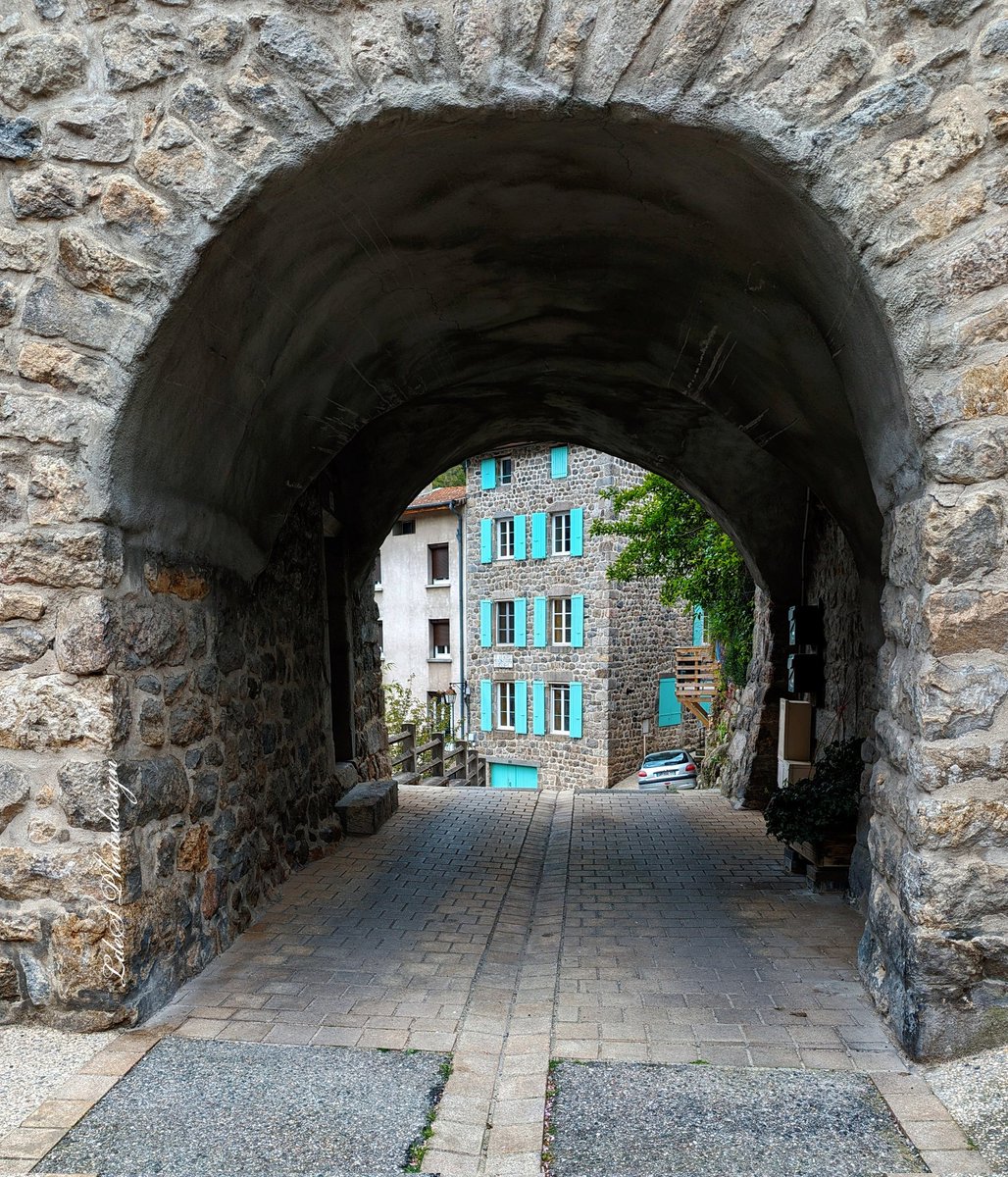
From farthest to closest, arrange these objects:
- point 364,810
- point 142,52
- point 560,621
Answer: point 560,621 → point 364,810 → point 142,52

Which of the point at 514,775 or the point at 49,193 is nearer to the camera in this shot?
the point at 49,193

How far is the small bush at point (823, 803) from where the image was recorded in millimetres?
4905

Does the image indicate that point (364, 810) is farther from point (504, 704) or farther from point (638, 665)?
point (504, 704)

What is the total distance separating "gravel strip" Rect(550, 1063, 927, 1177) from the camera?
232 cm

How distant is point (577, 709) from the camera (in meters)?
19.5

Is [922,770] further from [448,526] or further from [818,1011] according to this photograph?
[448,526]

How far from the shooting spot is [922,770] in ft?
9.03

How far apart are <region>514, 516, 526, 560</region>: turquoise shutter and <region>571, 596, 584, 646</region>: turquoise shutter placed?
5.49 feet

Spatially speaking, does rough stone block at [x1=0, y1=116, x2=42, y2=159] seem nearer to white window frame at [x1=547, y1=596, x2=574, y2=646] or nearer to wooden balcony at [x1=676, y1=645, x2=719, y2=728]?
wooden balcony at [x1=676, y1=645, x2=719, y2=728]

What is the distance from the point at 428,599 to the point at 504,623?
309 cm

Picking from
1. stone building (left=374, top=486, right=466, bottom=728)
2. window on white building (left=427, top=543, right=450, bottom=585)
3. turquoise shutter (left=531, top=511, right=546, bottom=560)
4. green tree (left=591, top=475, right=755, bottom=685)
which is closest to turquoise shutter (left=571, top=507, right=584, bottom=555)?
turquoise shutter (left=531, top=511, right=546, bottom=560)

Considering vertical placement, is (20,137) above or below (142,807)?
above

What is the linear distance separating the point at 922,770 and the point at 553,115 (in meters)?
2.36

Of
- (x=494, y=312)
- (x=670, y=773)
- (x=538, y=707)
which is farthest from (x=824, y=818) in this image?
(x=538, y=707)
